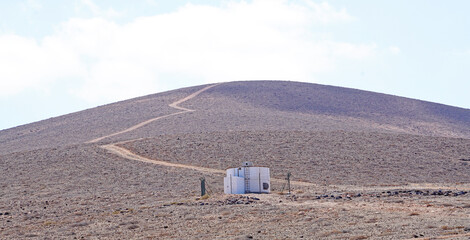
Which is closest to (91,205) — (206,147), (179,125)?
(206,147)

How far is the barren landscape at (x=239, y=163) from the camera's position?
20609 mm

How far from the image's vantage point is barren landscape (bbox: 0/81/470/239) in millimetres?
20609

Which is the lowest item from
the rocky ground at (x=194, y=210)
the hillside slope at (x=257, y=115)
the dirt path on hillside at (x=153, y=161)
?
the rocky ground at (x=194, y=210)

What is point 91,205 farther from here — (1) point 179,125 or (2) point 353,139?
(1) point 179,125

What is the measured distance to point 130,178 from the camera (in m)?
39.2

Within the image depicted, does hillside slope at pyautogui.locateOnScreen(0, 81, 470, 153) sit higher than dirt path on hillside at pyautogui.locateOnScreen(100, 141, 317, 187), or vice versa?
hillside slope at pyautogui.locateOnScreen(0, 81, 470, 153)

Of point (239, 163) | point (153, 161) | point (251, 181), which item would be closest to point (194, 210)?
point (251, 181)

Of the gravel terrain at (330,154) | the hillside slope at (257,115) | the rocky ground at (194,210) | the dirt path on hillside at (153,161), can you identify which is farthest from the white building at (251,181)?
the hillside slope at (257,115)

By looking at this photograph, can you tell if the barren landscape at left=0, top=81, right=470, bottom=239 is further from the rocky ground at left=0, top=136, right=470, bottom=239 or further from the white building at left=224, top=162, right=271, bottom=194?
the white building at left=224, top=162, right=271, bottom=194

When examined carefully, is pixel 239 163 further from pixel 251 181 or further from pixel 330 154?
pixel 251 181

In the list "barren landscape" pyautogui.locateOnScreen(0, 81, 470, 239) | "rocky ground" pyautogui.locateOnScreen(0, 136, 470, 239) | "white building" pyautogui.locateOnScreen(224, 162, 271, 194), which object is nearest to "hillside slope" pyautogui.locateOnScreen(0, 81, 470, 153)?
"barren landscape" pyautogui.locateOnScreen(0, 81, 470, 239)

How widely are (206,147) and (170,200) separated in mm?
18707

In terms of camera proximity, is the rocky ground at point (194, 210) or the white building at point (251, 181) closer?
the rocky ground at point (194, 210)

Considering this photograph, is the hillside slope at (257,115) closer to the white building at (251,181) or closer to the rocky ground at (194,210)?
the rocky ground at (194,210)
